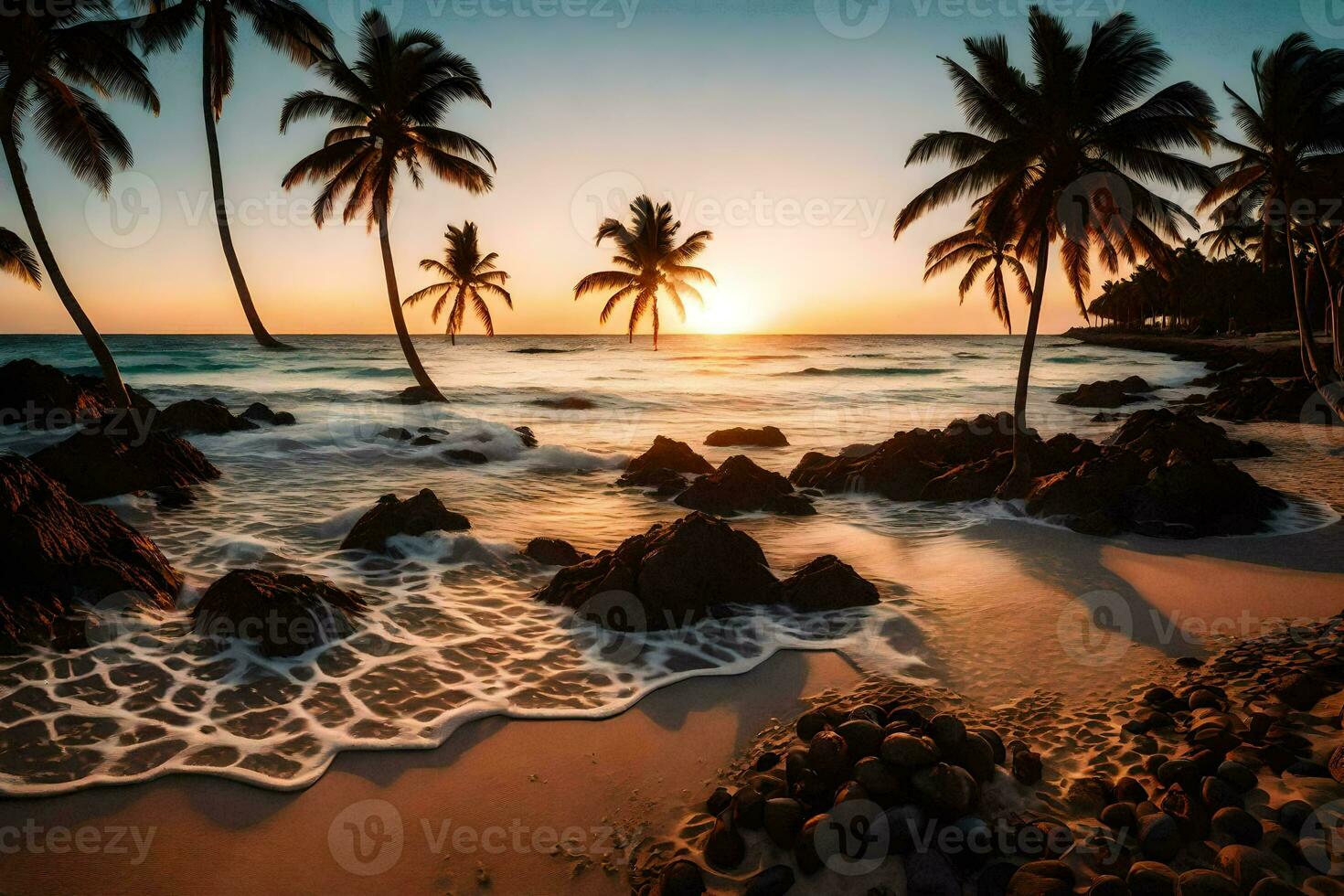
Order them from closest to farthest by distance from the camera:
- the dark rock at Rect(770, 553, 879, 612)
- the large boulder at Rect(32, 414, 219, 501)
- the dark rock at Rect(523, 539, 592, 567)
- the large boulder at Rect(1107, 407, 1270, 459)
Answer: the dark rock at Rect(770, 553, 879, 612), the dark rock at Rect(523, 539, 592, 567), the large boulder at Rect(32, 414, 219, 501), the large boulder at Rect(1107, 407, 1270, 459)

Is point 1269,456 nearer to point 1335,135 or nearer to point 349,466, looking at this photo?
point 1335,135

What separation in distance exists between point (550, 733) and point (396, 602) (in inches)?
112

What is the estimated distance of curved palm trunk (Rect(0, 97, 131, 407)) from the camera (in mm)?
12531

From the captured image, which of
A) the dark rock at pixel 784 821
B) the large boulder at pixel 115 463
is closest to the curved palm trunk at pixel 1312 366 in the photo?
the dark rock at pixel 784 821

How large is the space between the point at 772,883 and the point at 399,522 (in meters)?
6.55

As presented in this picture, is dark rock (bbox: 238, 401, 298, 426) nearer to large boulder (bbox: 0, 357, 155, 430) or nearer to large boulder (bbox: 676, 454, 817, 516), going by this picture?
large boulder (bbox: 0, 357, 155, 430)

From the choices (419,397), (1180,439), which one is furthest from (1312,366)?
(419,397)

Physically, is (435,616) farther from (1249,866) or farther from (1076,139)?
(1076,139)

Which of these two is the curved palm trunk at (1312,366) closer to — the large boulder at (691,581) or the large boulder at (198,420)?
the large boulder at (691,581)

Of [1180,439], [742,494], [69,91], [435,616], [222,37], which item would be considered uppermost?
[222,37]

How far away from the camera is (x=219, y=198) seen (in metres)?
20.1

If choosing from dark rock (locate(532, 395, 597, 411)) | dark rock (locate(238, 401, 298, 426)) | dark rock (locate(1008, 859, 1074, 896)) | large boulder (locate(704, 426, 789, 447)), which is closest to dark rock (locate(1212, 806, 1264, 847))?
dark rock (locate(1008, 859, 1074, 896))

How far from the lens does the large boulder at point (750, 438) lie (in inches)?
709

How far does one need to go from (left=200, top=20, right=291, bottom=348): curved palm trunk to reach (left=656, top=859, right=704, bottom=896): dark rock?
20870mm
